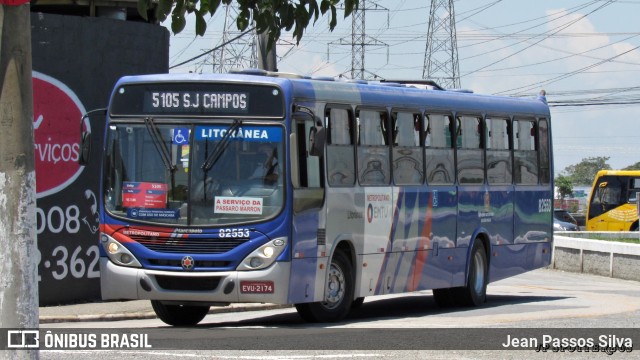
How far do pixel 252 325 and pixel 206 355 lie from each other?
443cm

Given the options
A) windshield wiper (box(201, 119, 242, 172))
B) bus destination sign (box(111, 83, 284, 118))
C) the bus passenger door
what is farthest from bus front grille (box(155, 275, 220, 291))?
bus destination sign (box(111, 83, 284, 118))

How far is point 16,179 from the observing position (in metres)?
7.22

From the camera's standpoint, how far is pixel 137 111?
14.4 meters

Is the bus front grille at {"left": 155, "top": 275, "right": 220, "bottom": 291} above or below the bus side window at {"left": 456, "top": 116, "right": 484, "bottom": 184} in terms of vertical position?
below

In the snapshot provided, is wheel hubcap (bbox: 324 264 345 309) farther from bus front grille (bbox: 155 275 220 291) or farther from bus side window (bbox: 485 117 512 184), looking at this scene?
bus side window (bbox: 485 117 512 184)

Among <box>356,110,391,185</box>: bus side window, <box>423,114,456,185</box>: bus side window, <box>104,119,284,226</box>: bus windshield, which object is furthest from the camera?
<box>423,114,456,185</box>: bus side window

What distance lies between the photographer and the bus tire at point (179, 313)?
1497 centimetres

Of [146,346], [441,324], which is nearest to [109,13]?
[441,324]

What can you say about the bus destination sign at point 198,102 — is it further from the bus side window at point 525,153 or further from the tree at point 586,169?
the tree at point 586,169

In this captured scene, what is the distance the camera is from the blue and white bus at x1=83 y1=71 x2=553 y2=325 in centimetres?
1370

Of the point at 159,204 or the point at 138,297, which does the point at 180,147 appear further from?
the point at 138,297

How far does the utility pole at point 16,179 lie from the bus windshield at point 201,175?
6493mm

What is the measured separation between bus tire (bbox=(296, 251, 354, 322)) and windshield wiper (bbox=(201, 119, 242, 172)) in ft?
6.82

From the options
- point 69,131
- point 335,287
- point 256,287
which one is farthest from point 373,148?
point 69,131
